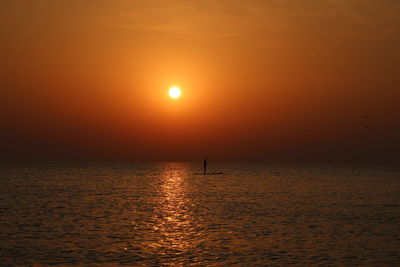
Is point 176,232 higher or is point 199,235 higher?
point 176,232

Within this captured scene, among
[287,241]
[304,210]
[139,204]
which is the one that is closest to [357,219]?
[304,210]

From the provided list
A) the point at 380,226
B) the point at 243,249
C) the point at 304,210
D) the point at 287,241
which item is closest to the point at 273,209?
the point at 304,210

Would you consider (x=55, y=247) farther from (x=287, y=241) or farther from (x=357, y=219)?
(x=357, y=219)

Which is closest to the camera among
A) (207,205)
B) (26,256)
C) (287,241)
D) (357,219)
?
(26,256)

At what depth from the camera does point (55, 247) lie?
3412cm

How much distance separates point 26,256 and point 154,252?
807 centimetres

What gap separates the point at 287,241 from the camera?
36.9 m

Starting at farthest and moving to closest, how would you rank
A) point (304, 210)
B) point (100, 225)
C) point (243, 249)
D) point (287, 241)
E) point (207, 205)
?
point (207, 205) < point (304, 210) < point (100, 225) < point (287, 241) < point (243, 249)

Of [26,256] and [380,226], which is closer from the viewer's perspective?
[26,256]

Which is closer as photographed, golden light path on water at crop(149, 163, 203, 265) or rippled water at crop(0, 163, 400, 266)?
rippled water at crop(0, 163, 400, 266)

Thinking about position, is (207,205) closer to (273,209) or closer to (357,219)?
(273,209)

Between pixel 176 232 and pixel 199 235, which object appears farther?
pixel 176 232

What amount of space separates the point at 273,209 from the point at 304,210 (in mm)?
3727

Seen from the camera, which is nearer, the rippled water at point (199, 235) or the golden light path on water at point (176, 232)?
the rippled water at point (199, 235)
